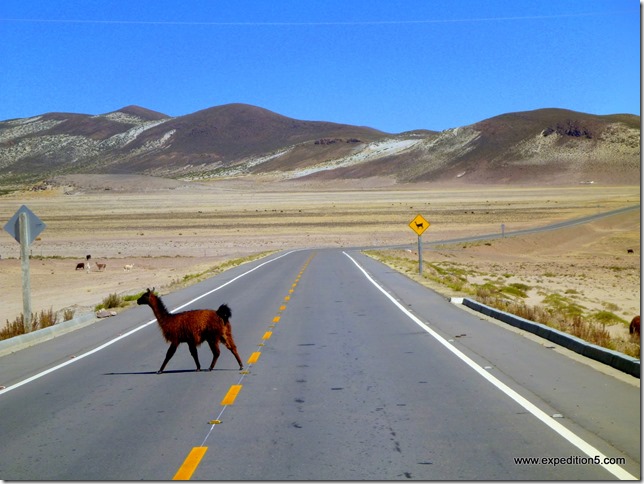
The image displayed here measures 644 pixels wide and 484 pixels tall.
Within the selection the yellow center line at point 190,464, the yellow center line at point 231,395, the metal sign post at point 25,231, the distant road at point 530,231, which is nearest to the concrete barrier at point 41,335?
the metal sign post at point 25,231

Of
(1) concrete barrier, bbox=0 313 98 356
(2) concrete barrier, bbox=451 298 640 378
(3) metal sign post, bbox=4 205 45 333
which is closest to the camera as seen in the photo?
(2) concrete barrier, bbox=451 298 640 378

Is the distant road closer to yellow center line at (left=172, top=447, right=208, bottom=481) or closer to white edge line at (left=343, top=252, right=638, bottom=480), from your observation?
white edge line at (left=343, top=252, right=638, bottom=480)

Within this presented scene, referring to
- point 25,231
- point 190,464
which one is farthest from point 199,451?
point 25,231

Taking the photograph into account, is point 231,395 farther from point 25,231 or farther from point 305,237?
point 305,237

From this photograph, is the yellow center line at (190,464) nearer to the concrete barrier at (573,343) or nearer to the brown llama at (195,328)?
the brown llama at (195,328)

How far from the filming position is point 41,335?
18172mm

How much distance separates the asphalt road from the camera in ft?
24.8

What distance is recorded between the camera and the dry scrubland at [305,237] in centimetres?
3694

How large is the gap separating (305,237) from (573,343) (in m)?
73.0

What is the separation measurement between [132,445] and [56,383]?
167 inches

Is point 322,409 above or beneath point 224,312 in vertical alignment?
beneath

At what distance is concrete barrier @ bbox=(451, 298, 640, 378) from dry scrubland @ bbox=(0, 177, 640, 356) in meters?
3.23

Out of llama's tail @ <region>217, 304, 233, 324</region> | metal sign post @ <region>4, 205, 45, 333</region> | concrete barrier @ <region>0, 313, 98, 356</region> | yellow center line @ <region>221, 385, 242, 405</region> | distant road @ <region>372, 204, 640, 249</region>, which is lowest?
distant road @ <region>372, 204, 640, 249</region>

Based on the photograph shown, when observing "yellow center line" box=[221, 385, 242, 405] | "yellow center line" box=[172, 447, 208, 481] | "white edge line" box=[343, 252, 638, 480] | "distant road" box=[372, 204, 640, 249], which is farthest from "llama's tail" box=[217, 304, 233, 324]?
"distant road" box=[372, 204, 640, 249]
